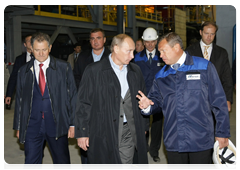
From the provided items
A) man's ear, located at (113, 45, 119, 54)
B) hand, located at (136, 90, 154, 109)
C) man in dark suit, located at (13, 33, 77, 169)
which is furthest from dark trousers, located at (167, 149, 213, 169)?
man in dark suit, located at (13, 33, 77, 169)

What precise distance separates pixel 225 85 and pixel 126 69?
1.72 m

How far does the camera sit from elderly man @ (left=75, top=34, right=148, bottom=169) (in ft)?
9.87

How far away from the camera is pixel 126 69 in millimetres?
3215

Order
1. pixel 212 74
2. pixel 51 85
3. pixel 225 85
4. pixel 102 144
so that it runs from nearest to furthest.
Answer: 1. pixel 212 74
2. pixel 102 144
3. pixel 51 85
4. pixel 225 85

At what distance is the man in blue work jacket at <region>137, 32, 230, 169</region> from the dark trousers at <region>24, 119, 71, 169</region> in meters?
1.39

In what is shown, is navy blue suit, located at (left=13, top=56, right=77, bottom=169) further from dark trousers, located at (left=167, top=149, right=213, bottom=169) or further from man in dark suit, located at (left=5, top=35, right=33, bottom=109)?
man in dark suit, located at (left=5, top=35, right=33, bottom=109)

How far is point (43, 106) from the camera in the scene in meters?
3.38

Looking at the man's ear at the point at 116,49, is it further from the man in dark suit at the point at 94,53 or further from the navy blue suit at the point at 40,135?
the man in dark suit at the point at 94,53

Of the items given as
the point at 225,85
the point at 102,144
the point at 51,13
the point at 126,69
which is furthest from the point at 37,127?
the point at 51,13

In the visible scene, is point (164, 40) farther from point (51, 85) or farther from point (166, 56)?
point (51, 85)

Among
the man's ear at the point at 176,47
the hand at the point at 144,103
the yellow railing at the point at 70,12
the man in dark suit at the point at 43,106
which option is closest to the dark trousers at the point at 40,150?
the man in dark suit at the point at 43,106

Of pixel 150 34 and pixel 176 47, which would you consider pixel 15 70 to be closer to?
pixel 150 34

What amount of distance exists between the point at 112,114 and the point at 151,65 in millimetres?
2089
